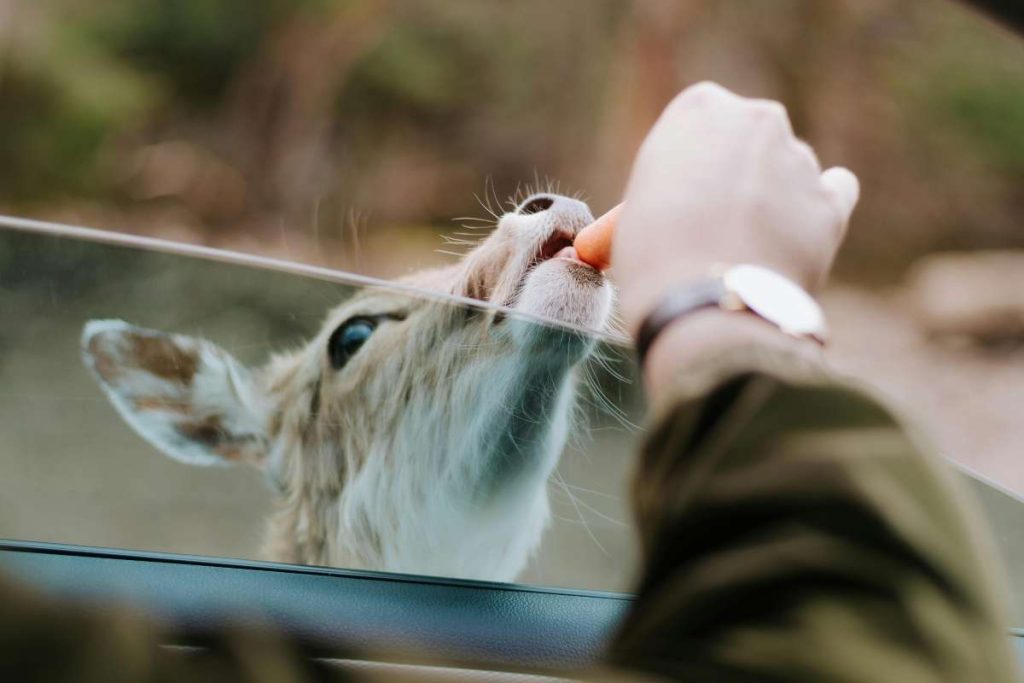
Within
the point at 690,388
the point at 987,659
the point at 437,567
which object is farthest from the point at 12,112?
the point at 987,659

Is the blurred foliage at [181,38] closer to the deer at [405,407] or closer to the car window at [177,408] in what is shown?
the car window at [177,408]

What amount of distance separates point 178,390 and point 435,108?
45 cm

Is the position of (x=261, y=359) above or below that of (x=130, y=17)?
below

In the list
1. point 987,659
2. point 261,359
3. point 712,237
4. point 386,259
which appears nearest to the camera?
point 987,659

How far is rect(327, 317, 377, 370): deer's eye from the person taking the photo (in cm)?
128

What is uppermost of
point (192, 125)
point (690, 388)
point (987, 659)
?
point (192, 125)

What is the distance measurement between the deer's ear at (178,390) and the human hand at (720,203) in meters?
0.73

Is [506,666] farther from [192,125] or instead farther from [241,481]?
[192,125]

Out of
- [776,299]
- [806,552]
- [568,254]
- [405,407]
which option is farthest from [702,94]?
[405,407]

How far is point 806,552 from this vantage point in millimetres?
427

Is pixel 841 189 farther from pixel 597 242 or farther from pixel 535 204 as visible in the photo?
pixel 535 204

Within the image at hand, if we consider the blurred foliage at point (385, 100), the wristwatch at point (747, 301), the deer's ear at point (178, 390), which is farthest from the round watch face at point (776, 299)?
the deer's ear at point (178, 390)

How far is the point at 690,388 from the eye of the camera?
51 cm

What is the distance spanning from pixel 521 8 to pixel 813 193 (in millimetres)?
613
